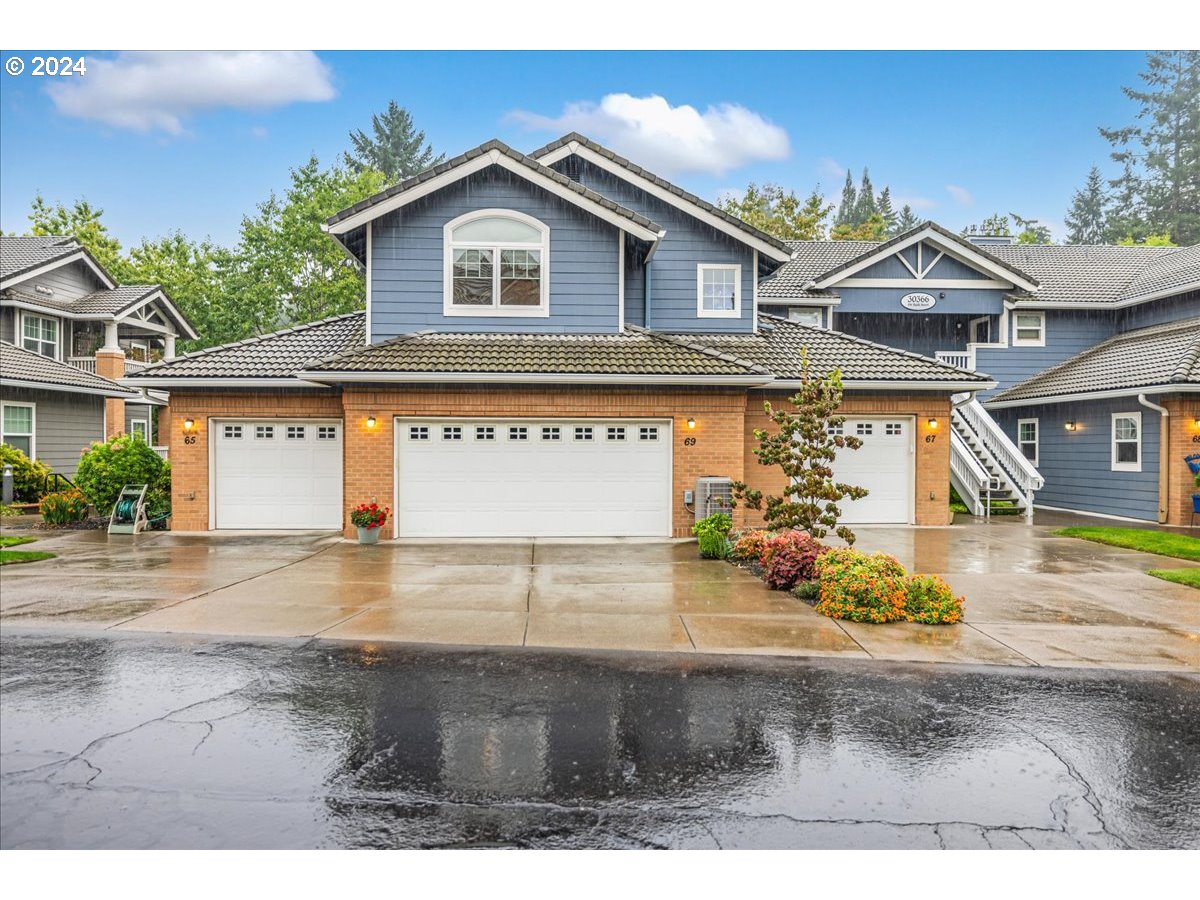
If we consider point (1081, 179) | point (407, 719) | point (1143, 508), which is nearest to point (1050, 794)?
point (407, 719)

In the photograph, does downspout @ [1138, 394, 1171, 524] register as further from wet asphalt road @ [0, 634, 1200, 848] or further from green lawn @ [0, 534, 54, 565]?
green lawn @ [0, 534, 54, 565]

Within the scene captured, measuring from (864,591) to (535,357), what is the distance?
735cm

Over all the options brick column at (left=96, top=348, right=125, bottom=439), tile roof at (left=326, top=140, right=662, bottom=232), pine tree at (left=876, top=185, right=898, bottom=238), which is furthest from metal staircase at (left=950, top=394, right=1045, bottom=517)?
pine tree at (left=876, top=185, right=898, bottom=238)

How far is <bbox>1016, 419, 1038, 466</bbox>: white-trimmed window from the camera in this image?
65.4 ft

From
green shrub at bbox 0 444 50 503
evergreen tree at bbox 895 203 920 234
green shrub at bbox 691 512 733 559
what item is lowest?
green shrub at bbox 691 512 733 559

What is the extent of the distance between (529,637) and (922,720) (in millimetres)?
3324

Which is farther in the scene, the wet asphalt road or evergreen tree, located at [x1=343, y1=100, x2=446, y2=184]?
evergreen tree, located at [x1=343, y1=100, x2=446, y2=184]

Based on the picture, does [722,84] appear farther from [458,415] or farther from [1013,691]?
[1013,691]

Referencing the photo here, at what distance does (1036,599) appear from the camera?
27.5 ft

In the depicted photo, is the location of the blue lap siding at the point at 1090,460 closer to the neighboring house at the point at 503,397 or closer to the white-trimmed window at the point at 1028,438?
the white-trimmed window at the point at 1028,438

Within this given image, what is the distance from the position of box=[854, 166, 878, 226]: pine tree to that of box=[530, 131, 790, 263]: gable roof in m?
63.7

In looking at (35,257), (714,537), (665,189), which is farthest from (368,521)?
(35,257)

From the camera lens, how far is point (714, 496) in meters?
12.4

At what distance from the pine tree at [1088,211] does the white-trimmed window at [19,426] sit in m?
73.6
